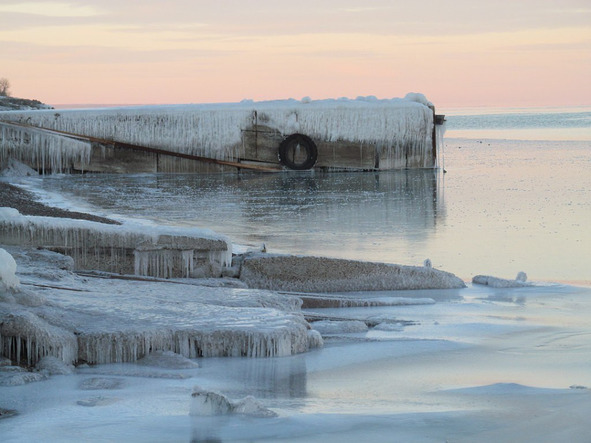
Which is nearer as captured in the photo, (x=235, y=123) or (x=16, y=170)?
(x=16, y=170)

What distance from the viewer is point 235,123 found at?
2202 cm

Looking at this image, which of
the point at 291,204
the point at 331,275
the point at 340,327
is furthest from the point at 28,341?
the point at 291,204

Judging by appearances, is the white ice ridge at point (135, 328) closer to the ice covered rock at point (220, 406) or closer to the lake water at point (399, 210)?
the ice covered rock at point (220, 406)

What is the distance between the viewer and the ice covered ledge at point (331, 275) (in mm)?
8367

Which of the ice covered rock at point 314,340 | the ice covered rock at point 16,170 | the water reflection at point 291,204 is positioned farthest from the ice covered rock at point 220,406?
the ice covered rock at point 16,170

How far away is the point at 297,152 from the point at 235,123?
5.18 feet

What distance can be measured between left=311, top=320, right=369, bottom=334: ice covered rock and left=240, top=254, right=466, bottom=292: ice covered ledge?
4.61 ft

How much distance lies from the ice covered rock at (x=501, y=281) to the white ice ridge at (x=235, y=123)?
1354cm

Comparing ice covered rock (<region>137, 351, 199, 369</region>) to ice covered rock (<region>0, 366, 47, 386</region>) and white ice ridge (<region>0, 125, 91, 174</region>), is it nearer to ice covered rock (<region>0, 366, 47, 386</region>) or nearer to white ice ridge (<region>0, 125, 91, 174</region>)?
ice covered rock (<region>0, 366, 47, 386</region>)

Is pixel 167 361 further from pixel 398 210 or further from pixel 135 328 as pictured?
pixel 398 210

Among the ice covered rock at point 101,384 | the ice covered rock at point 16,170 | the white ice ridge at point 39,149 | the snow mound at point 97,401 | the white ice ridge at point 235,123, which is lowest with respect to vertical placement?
the snow mound at point 97,401

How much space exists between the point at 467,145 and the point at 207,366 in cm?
3027

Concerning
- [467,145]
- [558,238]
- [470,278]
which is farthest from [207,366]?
[467,145]

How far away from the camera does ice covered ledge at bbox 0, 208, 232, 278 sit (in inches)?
328
